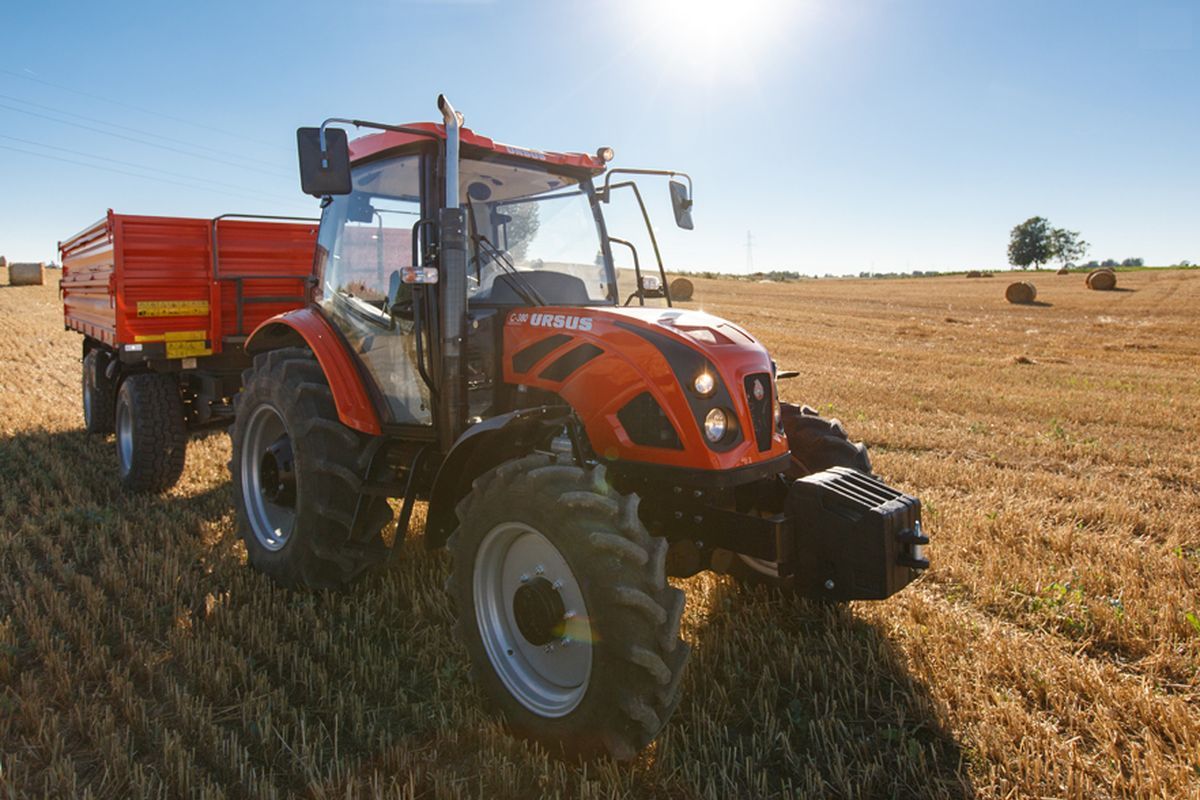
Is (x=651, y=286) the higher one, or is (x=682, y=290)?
(x=682, y=290)

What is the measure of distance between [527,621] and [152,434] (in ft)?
14.0

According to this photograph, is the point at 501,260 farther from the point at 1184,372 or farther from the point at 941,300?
the point at 941,300

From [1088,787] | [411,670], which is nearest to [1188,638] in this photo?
[1088,787]

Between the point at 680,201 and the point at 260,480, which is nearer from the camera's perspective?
the point at 680,201

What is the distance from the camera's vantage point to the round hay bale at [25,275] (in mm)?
35531

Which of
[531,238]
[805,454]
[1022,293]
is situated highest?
[1022,293]

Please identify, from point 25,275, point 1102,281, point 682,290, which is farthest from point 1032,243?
point 25,275

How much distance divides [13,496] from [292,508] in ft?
9.57

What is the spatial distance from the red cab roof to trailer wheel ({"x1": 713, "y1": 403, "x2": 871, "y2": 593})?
1618 mm

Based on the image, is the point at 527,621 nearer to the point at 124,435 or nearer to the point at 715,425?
the point at 715,425

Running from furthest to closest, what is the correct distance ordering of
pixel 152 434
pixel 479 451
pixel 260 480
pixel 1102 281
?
1. pixel 1102 281
2. pixel 152 434
3. pixel 260 480
4. pixel 479 451

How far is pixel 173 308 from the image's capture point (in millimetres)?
6199

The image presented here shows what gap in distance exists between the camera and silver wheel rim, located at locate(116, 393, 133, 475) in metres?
6.21

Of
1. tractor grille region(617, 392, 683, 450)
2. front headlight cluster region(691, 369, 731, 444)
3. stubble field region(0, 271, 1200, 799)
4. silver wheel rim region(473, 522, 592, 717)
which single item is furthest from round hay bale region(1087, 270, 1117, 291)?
silver wheel rim region(473, 522, 592, 717)
